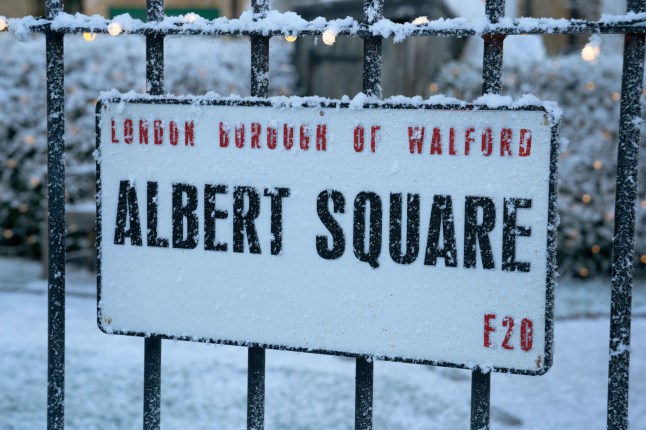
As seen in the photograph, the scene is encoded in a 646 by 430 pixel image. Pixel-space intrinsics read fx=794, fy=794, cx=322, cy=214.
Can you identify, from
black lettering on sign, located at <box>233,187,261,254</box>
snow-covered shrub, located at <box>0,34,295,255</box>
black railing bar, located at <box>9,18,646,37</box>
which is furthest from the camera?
snow-covered shrub, located at <box>0,34,295,255</box>

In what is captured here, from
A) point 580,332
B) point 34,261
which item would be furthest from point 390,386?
point 34,261

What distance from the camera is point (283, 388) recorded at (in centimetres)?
423

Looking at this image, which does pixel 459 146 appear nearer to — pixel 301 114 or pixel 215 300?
pixel 301 114

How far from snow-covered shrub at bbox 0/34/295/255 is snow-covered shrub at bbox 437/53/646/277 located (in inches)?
117

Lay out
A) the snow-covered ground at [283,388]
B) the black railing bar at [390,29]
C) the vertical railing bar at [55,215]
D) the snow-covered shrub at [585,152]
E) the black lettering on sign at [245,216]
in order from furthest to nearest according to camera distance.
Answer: the snow-covered shrub at [585,152] < the snow-covered ground at [283,388] < the vertical railing bar at [55,215] < the black lettering on sign at [245,216] < the black railing bar at [390,29]

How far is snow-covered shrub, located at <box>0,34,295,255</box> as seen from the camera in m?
7.92

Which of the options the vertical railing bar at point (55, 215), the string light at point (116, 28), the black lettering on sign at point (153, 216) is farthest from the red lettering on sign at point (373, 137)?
the vertical railing bar at point (55, 215)

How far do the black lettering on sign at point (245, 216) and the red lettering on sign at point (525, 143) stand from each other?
24.9 inches

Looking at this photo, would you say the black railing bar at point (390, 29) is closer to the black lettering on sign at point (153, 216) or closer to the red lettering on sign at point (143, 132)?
the red lettering on sign at point (143, 132)

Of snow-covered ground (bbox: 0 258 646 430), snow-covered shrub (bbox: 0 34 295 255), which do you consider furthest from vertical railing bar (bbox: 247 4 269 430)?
snow-covered shrub (bbox: 0 34 295 255)

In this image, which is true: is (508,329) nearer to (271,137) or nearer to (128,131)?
(271,137)

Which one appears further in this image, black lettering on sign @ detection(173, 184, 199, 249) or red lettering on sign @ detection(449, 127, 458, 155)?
black lettering on sign @ detection(173, 184, 199, 249)

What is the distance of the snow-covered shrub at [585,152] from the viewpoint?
24.2ft

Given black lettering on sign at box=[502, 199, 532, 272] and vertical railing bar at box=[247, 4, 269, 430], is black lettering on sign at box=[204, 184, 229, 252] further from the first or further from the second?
black lettering on sign at box=[502, 199, 532, 272]
